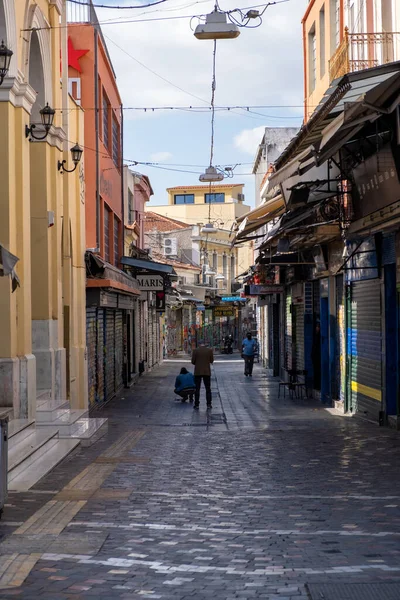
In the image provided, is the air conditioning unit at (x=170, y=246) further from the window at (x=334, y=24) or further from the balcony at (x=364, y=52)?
the balcony at (x=364, y=52)

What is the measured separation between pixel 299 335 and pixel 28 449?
57.0 feet

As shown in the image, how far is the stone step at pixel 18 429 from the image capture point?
12305mm

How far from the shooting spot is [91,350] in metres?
23.4

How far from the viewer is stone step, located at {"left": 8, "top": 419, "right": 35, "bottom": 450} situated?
12305 mm

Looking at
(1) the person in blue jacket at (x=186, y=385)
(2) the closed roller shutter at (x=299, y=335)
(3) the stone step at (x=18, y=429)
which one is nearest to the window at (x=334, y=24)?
(2) the closed roller shutter at (x=299, y=335)

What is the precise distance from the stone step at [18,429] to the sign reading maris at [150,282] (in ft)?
65.0

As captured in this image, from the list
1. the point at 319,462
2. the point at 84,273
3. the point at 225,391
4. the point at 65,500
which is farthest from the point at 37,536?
the point at 225,391

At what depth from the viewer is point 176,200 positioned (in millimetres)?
Result: 93438

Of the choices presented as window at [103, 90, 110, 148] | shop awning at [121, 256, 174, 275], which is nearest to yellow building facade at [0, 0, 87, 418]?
window at [103, 90, 110, 148]

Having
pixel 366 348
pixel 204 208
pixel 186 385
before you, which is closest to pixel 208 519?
pixel 366 348

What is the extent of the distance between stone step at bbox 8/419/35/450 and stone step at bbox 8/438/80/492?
37 cm

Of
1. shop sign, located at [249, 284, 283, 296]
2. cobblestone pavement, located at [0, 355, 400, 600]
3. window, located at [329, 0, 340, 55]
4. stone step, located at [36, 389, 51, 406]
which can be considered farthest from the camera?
shop sign, located at [249, 284, 283, 296]

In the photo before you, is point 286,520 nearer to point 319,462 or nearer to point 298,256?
point 319,462

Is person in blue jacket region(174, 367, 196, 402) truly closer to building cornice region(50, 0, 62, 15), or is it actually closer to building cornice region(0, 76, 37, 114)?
building cornice region(50, 0, 62, 15)
